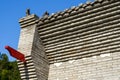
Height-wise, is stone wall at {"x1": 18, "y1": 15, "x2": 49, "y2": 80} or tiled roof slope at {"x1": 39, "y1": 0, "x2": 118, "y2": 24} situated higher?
tiled roof slope at {"x1": 39, "y1": 0, "x2": 118, "y2": 24}

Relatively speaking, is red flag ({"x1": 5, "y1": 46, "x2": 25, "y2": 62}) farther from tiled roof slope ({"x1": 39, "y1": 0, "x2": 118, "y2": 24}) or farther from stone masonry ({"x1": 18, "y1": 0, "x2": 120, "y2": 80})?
tiled roof slope ({"x1": 39, "y1": 0, "x2": 118, "y2": 24})

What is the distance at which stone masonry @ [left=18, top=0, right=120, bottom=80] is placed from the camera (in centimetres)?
959

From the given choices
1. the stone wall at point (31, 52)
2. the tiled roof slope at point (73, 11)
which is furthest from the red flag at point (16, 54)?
the tiled roof slope at point (73, 11)

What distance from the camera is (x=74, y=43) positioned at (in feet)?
33.6

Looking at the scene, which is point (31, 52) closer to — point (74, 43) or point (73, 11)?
point (74, 43)

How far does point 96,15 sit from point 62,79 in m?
2.52

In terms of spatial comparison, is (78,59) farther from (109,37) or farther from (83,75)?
(109,37)

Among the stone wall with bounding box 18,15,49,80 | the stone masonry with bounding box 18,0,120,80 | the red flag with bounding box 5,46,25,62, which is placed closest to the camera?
the stone masonry with bounding box 18,0,120,80

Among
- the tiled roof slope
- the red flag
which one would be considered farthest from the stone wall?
the tiled roof slope

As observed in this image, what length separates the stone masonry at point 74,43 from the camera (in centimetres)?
959

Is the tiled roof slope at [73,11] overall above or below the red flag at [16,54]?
above

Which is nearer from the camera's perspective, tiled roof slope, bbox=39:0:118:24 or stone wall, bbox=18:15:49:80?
tiled roof slope, bbox=39:0:118:24

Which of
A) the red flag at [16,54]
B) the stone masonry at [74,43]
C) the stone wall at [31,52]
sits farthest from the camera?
the stone wall at [31,52]

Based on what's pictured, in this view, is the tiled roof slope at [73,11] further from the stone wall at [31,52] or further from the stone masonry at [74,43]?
the stone wall at [31,52]
